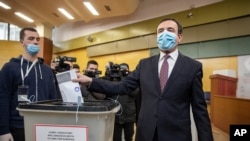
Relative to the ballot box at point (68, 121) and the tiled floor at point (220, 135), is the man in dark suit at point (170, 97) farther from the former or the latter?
the tiled floor at point (220, 135)

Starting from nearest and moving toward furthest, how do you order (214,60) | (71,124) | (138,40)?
1. (71,124)
2. (214,60)
3. (138,40)

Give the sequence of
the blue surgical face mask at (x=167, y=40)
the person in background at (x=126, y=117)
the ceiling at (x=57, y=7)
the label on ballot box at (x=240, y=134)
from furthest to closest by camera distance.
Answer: the ceiling at (x=57, y=7), the person in background at (x=126, y=117), the label on ballot box at (x=240, y=134), the blue surgical face mask at (x=167, y=40)

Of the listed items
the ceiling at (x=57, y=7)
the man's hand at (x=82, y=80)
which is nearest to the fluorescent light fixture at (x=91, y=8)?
the ceiling at (x=57, y=7)

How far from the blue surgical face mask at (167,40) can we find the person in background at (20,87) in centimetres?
92

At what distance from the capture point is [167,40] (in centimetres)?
156

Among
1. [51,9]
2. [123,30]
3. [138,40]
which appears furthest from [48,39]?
[138,40]

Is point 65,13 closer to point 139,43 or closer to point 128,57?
point 128,57

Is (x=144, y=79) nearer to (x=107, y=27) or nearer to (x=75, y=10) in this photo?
(x=75, y=10)

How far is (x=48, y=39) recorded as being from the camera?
929cm

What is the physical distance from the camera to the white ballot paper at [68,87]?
118 cm

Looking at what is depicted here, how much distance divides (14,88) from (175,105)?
1.12 meters

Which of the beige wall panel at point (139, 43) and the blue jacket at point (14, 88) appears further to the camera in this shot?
the beige wall panel at point (139, 43)

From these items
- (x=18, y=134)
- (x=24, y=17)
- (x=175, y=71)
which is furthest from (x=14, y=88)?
(x=24, y=17)

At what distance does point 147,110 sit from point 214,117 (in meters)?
3.68
